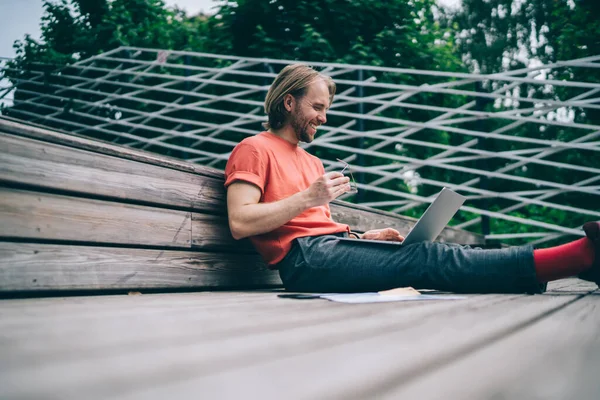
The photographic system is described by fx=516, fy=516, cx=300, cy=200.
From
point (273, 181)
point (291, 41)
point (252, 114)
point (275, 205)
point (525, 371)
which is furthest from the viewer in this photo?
point (291, 41)

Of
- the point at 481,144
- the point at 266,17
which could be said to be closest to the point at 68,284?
the point at 481,144

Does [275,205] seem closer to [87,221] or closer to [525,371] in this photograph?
[87,221]

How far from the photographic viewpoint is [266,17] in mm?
5367

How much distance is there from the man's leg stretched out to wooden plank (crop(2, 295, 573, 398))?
1.76ft

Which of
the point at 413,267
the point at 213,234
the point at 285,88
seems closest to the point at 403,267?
the point at 413,267

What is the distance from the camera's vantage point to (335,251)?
1.50 meters

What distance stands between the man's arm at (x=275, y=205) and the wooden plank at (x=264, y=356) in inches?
22.5

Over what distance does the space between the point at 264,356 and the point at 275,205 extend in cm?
92

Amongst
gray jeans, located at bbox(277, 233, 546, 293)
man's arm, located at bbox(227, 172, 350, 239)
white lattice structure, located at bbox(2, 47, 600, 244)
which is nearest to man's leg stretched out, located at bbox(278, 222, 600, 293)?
gray jeans, located at bbox(277, 233, 546, 293)

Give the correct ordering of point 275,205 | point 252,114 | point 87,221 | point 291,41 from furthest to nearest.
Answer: point 291,41 < point 252,114 < point 275,205 < point 87,221

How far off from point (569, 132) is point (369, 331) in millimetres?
6937

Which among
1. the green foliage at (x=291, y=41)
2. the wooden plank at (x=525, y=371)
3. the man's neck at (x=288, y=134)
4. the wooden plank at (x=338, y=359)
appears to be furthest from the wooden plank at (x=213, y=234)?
the green foliage at (x=291, y=41)

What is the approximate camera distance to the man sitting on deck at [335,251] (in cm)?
135

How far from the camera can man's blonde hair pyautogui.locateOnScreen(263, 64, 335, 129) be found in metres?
1.74
